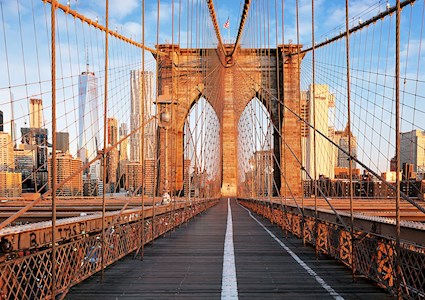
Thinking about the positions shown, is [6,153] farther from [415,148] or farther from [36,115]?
[415,148]

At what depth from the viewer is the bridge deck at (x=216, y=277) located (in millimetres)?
4848

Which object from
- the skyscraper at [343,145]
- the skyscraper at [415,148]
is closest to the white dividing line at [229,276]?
the skyscraper at [415,148]

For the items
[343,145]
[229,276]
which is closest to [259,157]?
[343,145]

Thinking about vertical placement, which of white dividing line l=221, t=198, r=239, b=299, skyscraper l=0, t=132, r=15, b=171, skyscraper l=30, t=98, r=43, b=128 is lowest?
white dividing line l=221, t=198, r=239, b=299

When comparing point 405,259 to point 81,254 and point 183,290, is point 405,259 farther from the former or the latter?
point 81,254

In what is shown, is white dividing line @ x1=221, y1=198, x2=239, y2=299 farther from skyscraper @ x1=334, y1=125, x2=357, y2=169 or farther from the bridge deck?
skyscraper @ x1=334, y1=125, x2=357, y2=169

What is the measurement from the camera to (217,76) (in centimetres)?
3616

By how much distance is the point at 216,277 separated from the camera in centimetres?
578

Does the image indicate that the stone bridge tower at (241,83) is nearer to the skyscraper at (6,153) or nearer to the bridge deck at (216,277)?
the skyscraper at (6,153)

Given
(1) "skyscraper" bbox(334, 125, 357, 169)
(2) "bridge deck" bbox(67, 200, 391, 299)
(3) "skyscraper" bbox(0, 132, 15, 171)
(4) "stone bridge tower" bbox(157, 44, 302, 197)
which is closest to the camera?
(2) "bridge deck" bbox(67, 200, 391, 299)

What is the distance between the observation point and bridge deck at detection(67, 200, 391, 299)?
191 inches

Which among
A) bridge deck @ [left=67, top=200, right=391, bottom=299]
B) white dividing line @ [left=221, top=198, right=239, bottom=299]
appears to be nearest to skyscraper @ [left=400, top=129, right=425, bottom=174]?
bridge deck @ [left=67, top=200, right=391, bottom=299]

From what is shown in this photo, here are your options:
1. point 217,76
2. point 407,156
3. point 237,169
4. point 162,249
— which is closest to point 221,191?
point 237,169

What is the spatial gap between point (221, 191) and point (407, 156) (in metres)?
38.4
